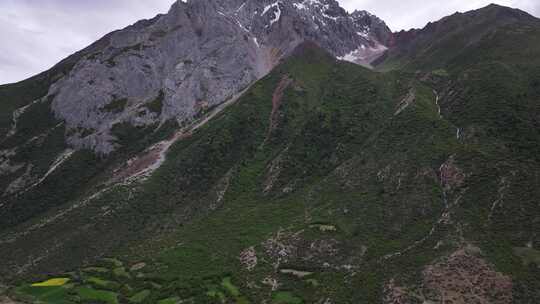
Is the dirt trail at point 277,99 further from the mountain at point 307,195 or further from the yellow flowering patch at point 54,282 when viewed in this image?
the yellow flowering patch at point 54,282

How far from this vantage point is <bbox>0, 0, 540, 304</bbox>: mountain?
70.9 metres

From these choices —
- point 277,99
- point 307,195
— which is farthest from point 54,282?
point 277,99

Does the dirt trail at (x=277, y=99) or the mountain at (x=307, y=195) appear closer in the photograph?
the mountain at (x=307, y=195)

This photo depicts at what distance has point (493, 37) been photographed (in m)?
160

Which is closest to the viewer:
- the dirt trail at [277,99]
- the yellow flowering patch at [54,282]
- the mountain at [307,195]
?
the mountain at [307,195]

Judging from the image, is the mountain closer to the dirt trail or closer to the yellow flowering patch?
the yellow flowering patch

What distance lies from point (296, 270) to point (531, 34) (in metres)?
129

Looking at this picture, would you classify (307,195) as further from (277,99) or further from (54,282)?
(277,99)

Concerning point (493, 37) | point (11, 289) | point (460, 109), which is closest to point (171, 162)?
point (11, 289)

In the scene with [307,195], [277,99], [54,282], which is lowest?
[307,195]

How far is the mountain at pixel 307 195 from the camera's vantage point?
70875 mm

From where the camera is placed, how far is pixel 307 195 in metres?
103

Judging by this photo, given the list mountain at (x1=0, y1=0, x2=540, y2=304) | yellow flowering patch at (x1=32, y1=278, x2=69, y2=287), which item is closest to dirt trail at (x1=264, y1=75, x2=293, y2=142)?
mountain at (x1=0, y1=0, x2=540, y2=304)

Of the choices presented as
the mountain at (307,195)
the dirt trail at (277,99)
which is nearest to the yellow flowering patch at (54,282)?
the mountain at (307,195)
